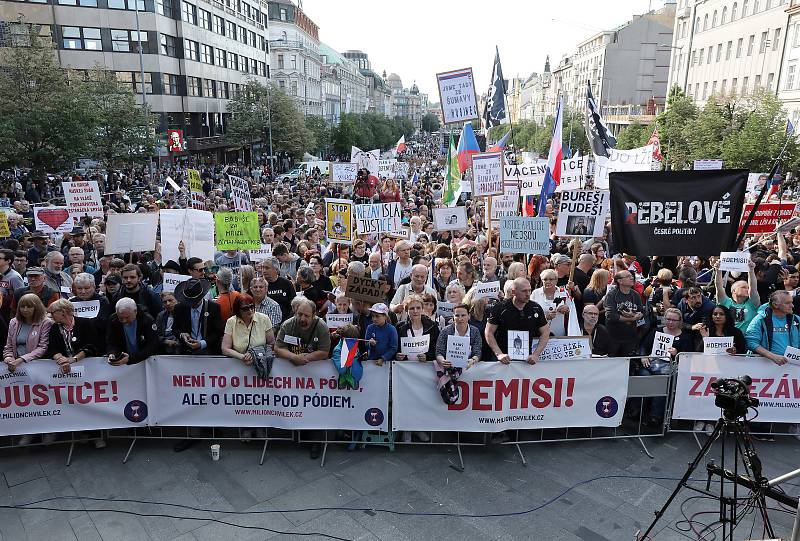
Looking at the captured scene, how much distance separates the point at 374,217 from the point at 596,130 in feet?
23.7

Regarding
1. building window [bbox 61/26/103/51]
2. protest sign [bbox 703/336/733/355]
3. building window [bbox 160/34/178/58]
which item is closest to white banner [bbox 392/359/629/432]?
protest sign [bbox 703/336/733/355]

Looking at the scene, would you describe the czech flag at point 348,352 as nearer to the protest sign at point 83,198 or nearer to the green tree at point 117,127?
the protest sign at point 83,198

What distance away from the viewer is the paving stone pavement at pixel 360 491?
16.9ft

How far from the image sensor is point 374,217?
11656 mm

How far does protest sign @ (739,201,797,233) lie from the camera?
10828 millimetres

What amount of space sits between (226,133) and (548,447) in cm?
5487

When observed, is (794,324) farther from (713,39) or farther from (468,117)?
(713,39)

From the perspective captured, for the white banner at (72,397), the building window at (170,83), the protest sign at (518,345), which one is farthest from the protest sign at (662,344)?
the building window at (170,83)

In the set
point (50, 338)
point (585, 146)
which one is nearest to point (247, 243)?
point (50, 338)

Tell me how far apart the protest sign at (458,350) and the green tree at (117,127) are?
92.0 feet

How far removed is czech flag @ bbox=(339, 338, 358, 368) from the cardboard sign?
1.90 ft

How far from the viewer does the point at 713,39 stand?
54406mm

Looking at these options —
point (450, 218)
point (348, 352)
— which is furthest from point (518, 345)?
point (450, 218)

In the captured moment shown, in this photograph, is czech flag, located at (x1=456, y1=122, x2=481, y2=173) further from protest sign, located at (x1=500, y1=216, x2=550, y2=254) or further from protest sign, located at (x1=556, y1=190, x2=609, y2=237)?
protest sign, located at (x1=500, y1=216, x2=550, y2=254)
